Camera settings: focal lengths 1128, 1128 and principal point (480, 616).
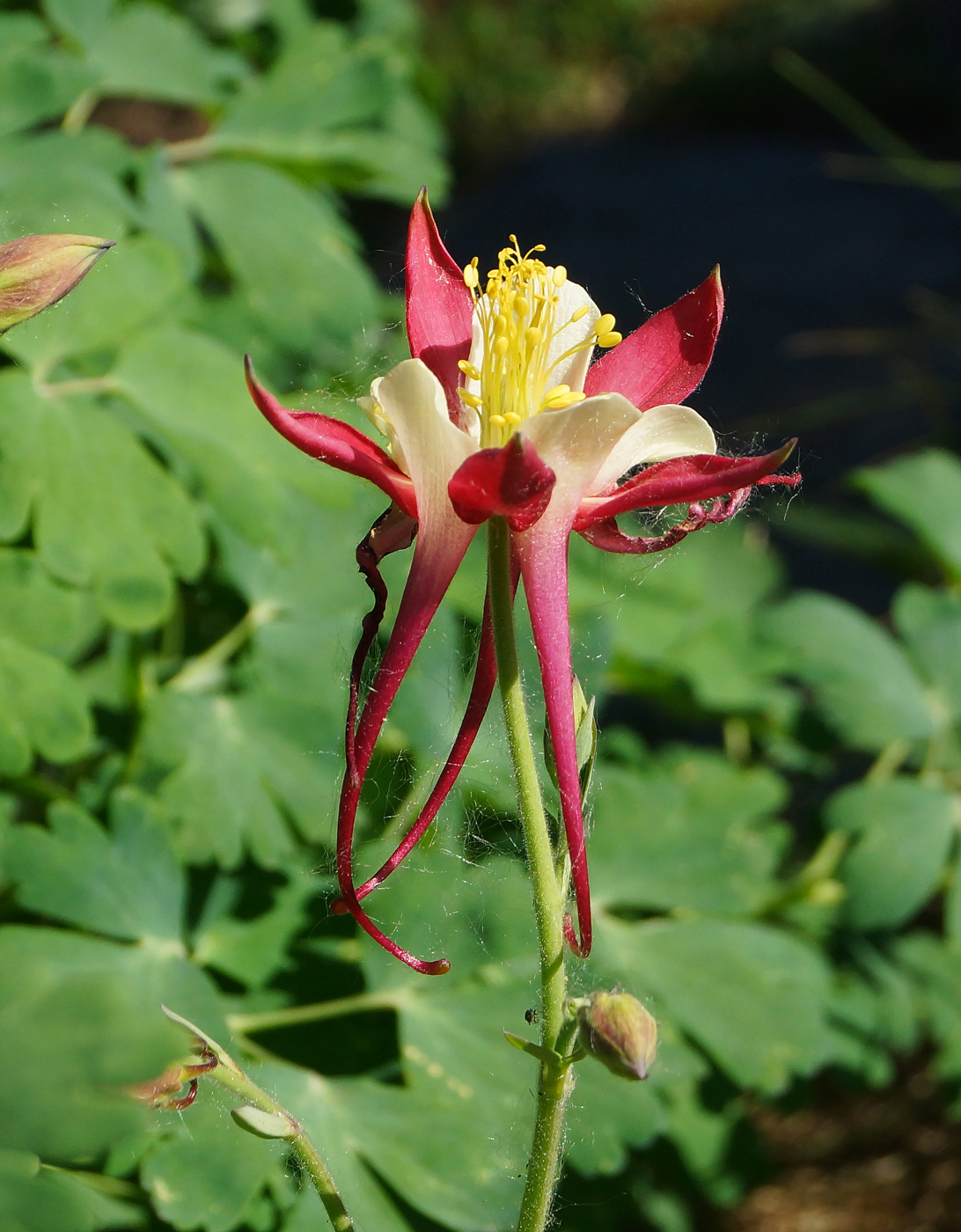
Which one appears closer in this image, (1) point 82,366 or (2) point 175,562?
(2) point 175,562

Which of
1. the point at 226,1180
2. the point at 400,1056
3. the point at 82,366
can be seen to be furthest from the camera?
the point at 82,366

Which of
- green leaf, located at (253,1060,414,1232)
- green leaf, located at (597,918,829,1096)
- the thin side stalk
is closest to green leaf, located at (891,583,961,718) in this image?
green leaf, located at (597,918,829,1096)

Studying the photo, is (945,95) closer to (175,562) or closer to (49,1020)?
(175,562)

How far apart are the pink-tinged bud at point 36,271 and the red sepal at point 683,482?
0.40 meters

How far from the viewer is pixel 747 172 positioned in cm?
985

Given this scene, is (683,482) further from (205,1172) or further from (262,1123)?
(205,1172)

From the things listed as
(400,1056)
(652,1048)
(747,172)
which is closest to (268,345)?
(400,1056)

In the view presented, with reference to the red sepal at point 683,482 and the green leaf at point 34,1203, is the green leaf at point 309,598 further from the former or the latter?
the green leaf at point 34,1203

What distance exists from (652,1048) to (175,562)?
88cm

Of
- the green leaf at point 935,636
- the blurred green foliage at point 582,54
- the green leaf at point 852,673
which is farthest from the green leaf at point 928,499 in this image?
the blurred green foliage at point 582,54

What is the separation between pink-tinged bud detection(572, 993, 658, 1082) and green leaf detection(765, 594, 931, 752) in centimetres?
128

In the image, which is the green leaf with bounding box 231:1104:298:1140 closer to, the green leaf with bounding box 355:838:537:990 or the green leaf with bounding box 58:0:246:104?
the green leaf with bounding box 355:838:537:990

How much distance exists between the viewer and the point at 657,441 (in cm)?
77

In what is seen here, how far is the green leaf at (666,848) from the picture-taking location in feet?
5.14
